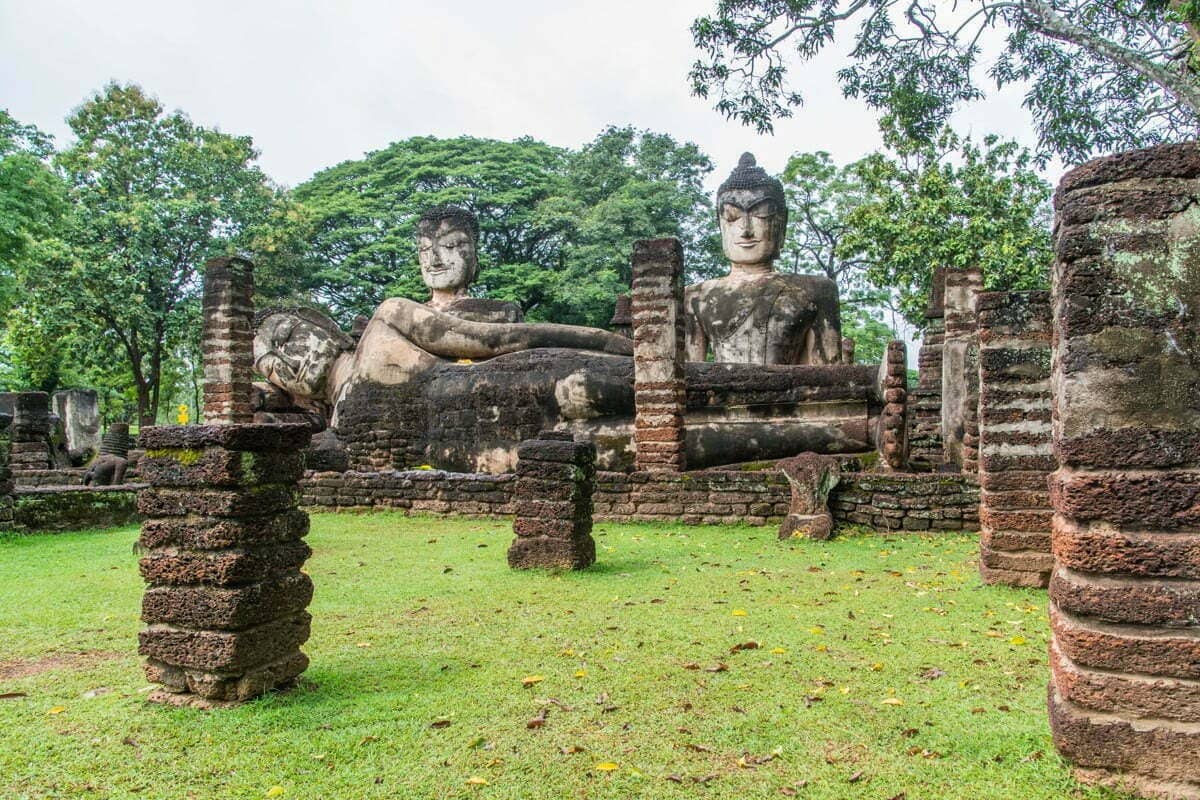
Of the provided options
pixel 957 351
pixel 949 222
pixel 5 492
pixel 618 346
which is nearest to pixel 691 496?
pixel 618 346

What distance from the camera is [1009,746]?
3.48 metres

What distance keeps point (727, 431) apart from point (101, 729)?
26.8 feet

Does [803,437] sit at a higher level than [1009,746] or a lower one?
higher

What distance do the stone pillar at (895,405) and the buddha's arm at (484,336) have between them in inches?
152

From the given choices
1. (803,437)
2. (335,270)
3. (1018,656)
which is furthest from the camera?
(335,270)

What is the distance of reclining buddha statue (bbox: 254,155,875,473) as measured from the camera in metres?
11.0

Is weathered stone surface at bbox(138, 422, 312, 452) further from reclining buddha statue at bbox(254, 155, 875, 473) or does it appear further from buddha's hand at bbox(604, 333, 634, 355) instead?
buddha's hand at bbox(604, 333, 634, 355)

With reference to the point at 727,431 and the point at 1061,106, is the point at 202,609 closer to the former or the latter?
the point at 727,431

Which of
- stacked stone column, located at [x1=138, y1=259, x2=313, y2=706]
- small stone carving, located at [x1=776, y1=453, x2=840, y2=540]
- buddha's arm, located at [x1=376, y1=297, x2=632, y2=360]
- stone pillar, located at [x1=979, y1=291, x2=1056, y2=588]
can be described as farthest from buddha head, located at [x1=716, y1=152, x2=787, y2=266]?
stacked stone column, located at [x1=138, y1=259, x2=313, y2=706]

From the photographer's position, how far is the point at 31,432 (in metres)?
16.9

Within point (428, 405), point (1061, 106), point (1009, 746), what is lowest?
point (1009, 746)

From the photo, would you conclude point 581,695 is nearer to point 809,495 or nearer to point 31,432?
point 809,495

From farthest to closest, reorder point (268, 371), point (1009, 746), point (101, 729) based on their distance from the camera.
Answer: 1. point (268, 371)
2. point (101, 729)
3. point (1009, 746)

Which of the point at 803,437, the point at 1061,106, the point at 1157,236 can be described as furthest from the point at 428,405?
the point at 1157,236
